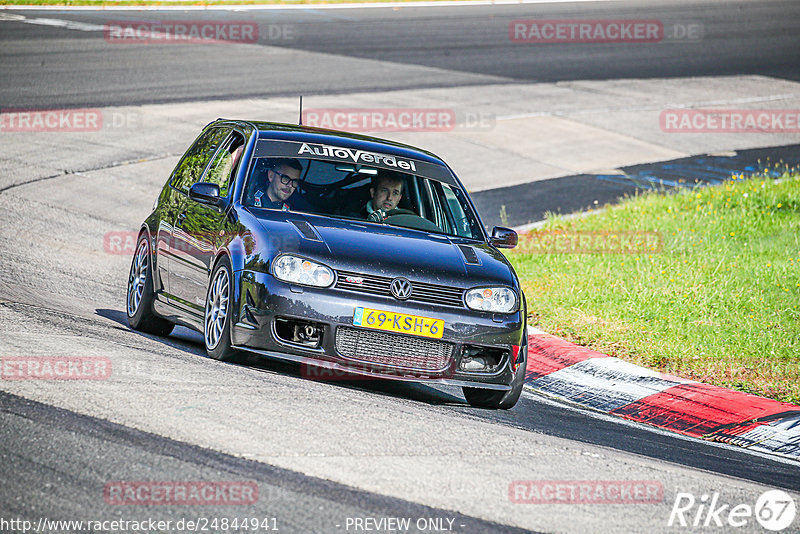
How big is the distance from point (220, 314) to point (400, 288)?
122cm

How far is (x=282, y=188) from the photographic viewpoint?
819cm

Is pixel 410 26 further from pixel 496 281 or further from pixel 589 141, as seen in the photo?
pixel 496 281

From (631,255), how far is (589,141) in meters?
8.27

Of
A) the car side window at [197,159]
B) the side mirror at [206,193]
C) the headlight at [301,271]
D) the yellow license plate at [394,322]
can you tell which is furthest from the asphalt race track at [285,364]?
the car side window at [197,159]

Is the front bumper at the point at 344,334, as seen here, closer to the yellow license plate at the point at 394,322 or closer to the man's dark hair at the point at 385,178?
the yellow license plate at the point at 394,322

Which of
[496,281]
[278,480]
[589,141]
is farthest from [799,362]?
[589,141]

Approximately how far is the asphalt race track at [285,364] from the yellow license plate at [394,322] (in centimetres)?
44

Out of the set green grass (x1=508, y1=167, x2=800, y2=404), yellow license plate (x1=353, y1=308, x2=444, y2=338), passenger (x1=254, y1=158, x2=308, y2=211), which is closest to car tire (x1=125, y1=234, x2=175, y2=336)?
passenger (x1=254, y1=158, x2=308, y2=211)

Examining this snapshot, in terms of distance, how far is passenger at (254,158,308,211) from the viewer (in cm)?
807

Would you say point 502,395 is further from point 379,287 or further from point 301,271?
point 301,271

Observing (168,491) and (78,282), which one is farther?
(78,282)

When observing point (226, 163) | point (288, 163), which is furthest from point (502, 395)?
point (226, 163)

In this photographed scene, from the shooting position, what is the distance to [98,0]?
106 ft

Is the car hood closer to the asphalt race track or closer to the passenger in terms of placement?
Result: the passenger
